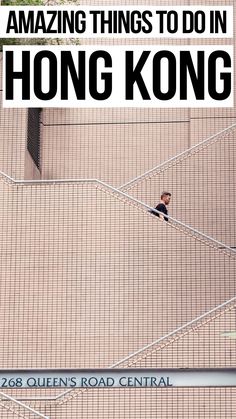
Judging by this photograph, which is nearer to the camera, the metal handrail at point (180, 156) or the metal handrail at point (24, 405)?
the metal handrail at point (24, 405)

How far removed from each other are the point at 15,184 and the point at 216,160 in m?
4.16

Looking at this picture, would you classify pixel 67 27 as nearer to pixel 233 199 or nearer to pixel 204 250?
pixel 233 199

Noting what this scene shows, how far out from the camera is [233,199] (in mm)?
18172

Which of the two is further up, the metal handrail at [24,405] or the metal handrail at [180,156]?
the metal handrail at [180,156]

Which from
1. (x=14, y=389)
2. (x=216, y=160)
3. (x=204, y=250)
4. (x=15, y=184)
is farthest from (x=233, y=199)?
(x=14, y=389)

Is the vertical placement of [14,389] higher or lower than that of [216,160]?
lower

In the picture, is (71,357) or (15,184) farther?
(15,184)

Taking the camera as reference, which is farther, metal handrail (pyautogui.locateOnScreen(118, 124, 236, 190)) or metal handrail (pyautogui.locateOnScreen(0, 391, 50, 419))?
metal handrail (pyautogui.locateOnScreen(118, 124, 236, 190))

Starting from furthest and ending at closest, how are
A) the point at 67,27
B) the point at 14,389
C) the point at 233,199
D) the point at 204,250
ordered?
the point at 67,27 → the point at 233,199 → the point at 204,250 → the point at 14,389

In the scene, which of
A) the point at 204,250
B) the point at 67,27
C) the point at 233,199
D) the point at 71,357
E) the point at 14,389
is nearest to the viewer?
the point at 14,389

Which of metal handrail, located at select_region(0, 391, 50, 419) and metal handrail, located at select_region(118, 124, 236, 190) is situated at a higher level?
metal handrail, located at select_region(118, 124, 236, 190)

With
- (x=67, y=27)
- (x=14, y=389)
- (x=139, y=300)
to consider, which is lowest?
(x=14, y=389)

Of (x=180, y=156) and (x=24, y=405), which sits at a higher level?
(x=180, y=156)

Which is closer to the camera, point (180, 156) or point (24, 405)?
point (24, 405)
